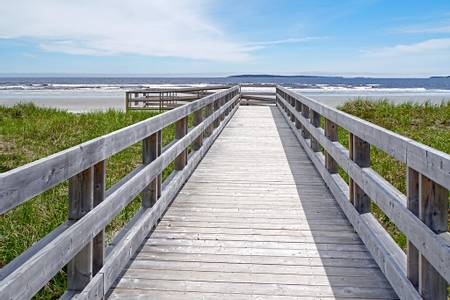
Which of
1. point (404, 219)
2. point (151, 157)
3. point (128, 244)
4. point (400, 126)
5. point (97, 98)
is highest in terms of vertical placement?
point (97, 98)

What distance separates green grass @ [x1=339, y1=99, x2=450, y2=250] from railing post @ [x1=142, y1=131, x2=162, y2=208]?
2496 mm

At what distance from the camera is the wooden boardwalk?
312 cm

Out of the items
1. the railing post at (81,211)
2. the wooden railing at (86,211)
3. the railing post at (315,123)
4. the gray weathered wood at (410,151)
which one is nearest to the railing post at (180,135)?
the wooden railing at (86,211)

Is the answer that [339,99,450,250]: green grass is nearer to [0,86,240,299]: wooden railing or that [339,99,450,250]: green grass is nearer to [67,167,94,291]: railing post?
[0,86,240,299]: wooden railing

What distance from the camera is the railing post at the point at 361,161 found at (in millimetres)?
3934

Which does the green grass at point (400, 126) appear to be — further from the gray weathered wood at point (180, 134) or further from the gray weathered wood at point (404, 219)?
the gray weathered wood at point (180, 134)

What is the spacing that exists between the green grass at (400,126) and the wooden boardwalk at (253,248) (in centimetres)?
110

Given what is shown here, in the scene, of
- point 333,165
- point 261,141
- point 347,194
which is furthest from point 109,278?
point 261,141

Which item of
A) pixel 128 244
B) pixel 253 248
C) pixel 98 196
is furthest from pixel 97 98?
pixel 98 196

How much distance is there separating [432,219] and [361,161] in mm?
1610

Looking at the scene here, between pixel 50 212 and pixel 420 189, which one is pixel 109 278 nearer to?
pixel 420 189

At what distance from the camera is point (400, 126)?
13383mm

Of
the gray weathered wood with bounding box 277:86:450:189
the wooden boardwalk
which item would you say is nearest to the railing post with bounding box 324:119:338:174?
the wooden boardwalk

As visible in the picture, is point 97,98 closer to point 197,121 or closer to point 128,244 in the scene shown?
point 197,121
